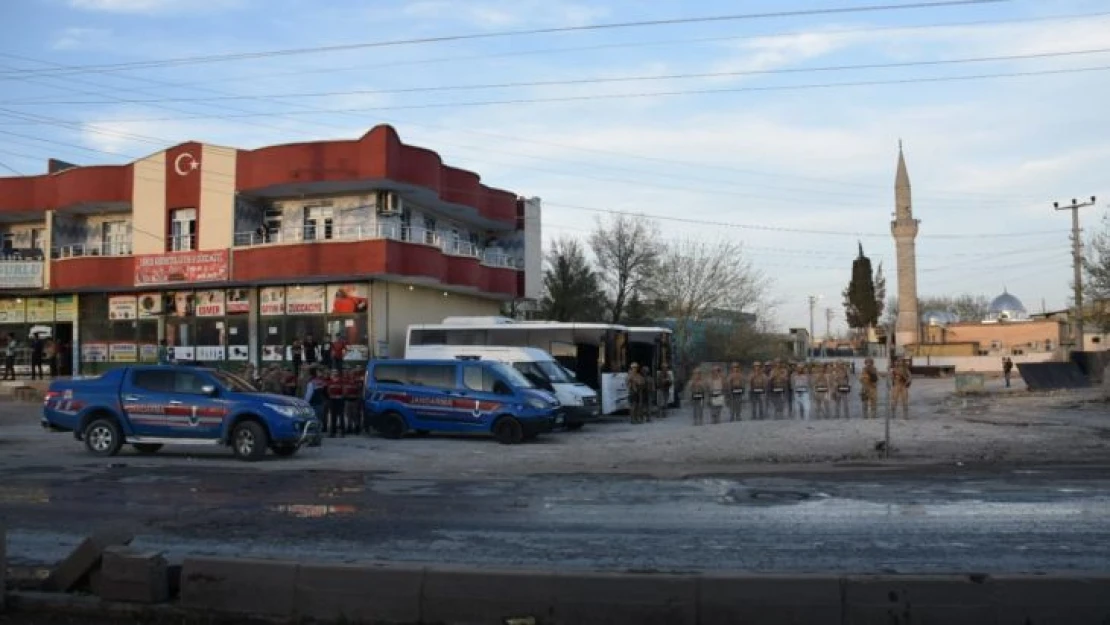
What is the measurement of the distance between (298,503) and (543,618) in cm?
672

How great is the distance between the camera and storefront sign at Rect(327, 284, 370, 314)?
1309 inches

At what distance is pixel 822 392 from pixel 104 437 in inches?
678

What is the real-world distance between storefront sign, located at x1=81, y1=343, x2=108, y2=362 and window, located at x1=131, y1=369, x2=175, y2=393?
21041 mm

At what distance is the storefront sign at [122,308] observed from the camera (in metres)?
37.1

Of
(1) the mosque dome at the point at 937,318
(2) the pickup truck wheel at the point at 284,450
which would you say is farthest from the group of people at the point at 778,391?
(1) the mosque dome at the point at 937,318

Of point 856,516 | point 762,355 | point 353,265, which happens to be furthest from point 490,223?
point 856,516

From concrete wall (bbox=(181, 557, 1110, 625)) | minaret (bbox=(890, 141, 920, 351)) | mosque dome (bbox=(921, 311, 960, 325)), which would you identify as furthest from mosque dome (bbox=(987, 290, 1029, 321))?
concrete wall (bbox=(181, 557, 1110, 625))

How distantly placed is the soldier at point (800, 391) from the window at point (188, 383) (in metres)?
14.9

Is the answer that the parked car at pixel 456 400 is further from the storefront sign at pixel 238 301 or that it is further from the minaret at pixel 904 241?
the minaret at pixel 904 241

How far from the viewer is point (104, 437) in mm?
18578

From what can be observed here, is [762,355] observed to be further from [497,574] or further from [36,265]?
[497,574]

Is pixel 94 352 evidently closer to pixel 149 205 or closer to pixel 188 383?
pixel 149 205

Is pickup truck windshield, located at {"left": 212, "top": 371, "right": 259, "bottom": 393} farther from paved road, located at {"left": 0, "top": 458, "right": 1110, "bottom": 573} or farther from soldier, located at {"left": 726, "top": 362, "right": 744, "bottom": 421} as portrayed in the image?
soldier, located at {"left": 726, "top": 362, "right": 744, "bottom": 421}

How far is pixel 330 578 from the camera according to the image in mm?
6707
